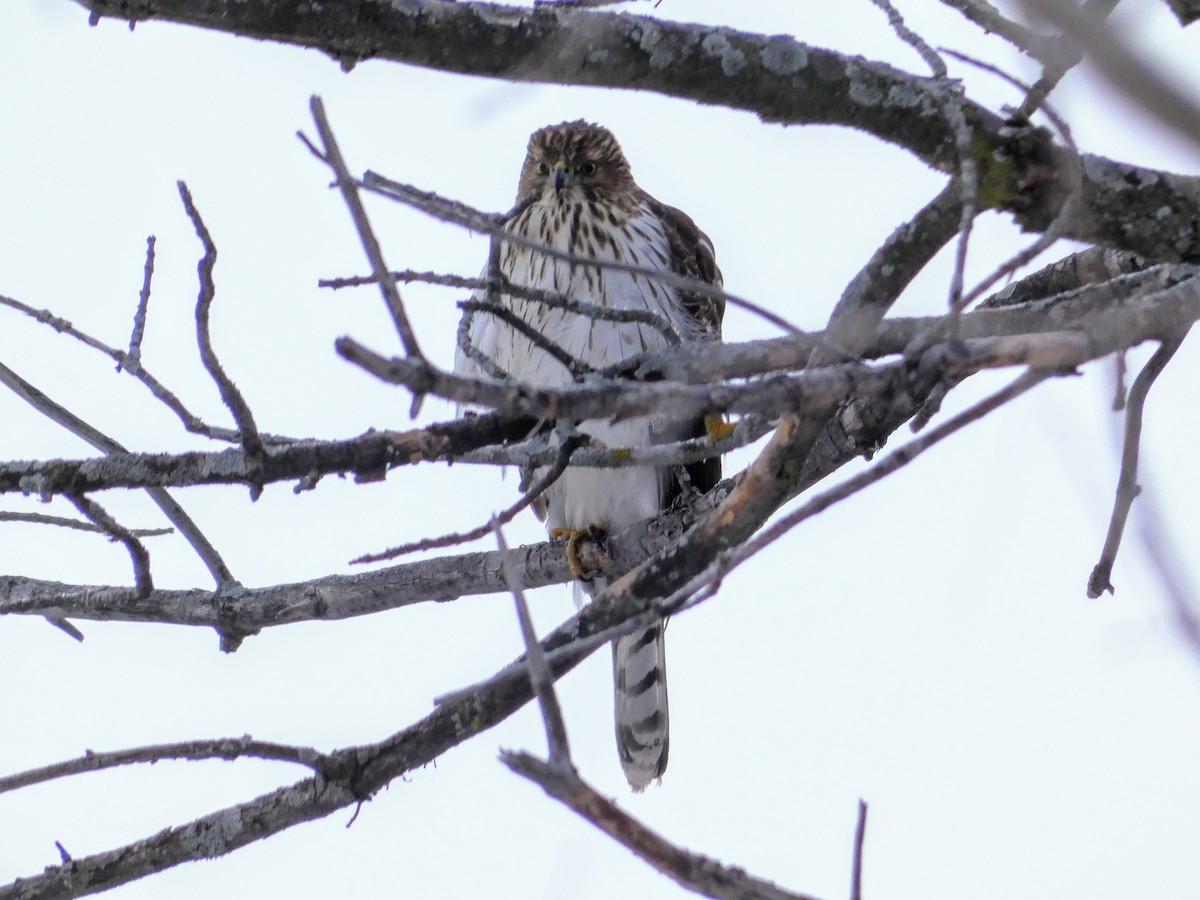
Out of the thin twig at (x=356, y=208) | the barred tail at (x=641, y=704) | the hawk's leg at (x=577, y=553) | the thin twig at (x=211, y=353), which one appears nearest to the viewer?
the thin twig at (x=356, y=208)

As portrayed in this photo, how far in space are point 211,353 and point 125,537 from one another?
0.68m

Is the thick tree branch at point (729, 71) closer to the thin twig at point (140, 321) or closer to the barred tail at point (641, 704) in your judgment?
the thin twig at point (140, 321)

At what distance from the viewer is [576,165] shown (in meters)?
5.78

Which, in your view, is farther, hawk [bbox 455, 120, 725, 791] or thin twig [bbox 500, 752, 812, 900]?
hawk [bbox 455, 120, 725, 791]

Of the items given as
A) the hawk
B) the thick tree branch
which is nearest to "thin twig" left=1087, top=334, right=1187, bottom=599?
the thick tree branch

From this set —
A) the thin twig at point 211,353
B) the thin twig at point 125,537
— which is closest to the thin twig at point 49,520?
the thin twig at point 125,537

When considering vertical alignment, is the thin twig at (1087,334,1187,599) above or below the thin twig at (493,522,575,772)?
above

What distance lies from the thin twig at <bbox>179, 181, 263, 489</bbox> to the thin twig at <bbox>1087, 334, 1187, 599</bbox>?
1.55 metres

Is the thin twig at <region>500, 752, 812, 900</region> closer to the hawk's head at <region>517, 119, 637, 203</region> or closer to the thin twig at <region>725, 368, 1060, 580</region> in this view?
the thin twig at <region>725, 368, 1060, 580</region>

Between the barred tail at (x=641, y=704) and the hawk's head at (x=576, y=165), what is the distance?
181 cm

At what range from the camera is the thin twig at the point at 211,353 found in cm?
239

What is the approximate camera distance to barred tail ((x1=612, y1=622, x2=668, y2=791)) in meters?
5.82

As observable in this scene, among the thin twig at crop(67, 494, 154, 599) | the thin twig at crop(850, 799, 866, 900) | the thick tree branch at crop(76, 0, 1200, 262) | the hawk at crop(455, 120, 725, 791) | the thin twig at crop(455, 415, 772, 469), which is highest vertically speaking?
the hawk at crop(455, 120, 725, 791)

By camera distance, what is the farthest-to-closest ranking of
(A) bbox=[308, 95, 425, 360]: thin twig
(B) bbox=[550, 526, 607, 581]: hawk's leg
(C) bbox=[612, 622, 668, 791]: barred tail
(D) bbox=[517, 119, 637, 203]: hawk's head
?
(C) bbox=[612, 622, 668, 791]: barred tail → (D) bbox=[517, 119, 637, 203]: hawk's head → (B) bbox=[550, 526, 607, 581]: hawk's leg → (A) bbox=[308, 95, 425, 360]: thin twig
